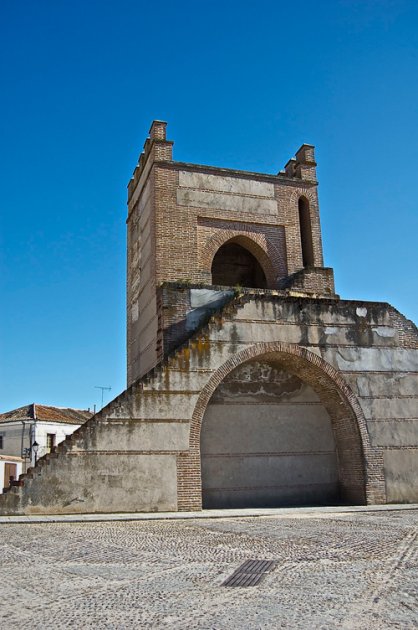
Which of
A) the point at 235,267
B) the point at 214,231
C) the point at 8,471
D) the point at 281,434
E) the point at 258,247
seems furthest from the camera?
the point at 8,471

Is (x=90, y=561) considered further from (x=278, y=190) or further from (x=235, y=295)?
(x=278, y=190)

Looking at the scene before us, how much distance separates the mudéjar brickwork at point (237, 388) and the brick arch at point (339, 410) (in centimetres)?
4

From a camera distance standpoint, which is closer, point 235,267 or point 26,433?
→ point 235,267

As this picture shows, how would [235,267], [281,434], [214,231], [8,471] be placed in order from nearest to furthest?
1. [281,434]
2. [214,231]
3. [235,267]
4. [8,471]

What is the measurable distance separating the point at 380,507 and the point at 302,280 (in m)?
6.77

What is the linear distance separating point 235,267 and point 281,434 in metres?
6.52

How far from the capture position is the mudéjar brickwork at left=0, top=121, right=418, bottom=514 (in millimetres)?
12578

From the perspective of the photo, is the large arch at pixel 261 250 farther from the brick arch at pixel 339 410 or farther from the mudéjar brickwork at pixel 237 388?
the brick arch at pixel 339 410

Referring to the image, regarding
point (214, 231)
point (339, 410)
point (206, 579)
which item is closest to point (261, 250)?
point (214, 231)

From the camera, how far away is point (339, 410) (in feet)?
49.3

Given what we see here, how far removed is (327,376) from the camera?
14703mm

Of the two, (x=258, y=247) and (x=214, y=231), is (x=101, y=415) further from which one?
(x=258, y=247)

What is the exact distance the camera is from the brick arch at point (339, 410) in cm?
1390

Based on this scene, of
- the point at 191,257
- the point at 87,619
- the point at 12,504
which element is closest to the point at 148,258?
Answer: the point at 191,257
